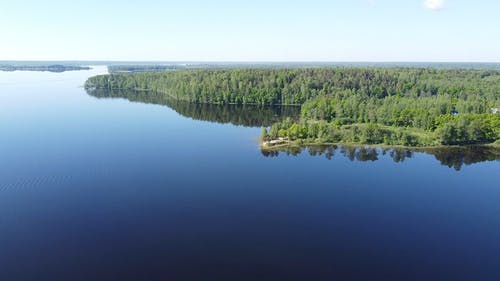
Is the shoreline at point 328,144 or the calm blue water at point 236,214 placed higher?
the shoreline at point 328,144

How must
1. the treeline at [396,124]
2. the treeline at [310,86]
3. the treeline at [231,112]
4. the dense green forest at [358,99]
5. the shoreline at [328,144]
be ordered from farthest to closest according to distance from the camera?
the treeline at [310,86]
the treeline at [231,112]
the dense green forest at [358,99]
the treeline at [396,124]
the shoreline at [328,144]

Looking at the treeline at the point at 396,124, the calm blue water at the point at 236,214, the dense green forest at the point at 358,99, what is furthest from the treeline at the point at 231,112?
the calm blue water at the point at 236,214

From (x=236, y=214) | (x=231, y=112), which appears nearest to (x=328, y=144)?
(x=236, y=214)

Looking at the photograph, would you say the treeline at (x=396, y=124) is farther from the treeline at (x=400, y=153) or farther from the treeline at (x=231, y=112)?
the treeline at (x=231, y=112)

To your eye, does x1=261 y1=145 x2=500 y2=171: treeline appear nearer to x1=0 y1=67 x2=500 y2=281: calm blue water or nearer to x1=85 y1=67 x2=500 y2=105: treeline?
x1=0 y1=67 x2=500 y2=281: calm blue water

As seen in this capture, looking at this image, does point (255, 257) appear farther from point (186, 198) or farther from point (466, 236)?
point (466, 236)

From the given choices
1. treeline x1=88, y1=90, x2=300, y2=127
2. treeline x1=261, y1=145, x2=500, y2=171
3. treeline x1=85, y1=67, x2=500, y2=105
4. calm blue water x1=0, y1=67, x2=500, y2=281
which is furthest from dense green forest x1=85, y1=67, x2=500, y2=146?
calm blue water x1=0, y1=67, x2=500, y2=281

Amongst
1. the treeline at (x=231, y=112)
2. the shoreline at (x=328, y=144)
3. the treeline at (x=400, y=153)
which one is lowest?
the treeline at (x=400, y=153)
